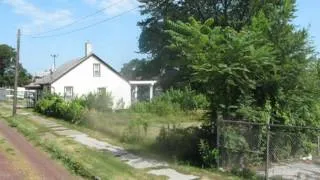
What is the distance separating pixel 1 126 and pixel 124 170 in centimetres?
1875

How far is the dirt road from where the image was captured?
569 inches

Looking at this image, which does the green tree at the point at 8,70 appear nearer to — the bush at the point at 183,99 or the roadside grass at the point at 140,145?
the bush at the point at 183,99

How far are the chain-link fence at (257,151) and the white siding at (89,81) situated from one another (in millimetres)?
38301

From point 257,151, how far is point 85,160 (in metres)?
5.25

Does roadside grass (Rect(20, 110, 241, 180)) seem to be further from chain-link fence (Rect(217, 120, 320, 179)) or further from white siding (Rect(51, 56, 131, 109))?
white siding (Rect(51, 56, 131, 109))

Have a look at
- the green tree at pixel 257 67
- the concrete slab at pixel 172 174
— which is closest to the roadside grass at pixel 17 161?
the concrete slab at pixel 172 174

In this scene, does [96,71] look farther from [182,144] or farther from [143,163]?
[143,163]

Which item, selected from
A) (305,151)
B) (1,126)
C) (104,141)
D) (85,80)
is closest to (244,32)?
(305,151)

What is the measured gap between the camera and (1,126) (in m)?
32.1

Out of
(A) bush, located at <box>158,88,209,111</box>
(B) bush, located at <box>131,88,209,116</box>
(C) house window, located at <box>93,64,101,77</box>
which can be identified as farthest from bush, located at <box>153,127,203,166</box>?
(C) house window, located at <box>93,64,101,77</box>

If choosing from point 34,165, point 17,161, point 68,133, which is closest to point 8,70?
point 68,133

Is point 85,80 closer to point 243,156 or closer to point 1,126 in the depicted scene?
point 1,126

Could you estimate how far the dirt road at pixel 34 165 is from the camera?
14441 millimetres

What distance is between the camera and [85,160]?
16.9m
